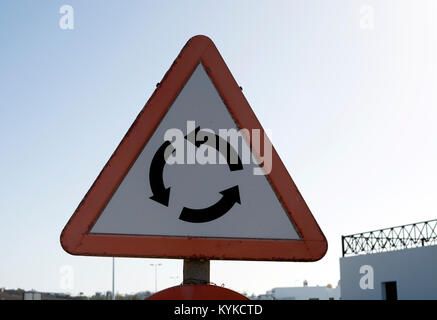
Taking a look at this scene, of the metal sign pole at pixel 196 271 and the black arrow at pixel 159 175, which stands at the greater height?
the black arrow at pixel 159 175

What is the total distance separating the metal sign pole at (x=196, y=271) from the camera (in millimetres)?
1819

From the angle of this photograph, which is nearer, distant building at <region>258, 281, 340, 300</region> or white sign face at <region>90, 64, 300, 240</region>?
white sign face at <region>90, 64, 300, 240</region>

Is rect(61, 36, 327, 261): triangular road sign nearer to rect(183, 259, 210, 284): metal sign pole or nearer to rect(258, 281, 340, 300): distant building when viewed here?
rect(183, 259, 210, 284): metal sign pole

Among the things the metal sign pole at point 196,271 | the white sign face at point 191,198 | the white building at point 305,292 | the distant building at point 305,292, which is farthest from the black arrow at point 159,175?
the distant building at point 305,292

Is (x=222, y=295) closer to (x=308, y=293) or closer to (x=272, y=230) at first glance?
(x=272, y=230)

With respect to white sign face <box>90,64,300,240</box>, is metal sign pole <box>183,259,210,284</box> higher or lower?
lower

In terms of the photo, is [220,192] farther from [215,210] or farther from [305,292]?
[305,292]

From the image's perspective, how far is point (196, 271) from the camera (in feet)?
5.98

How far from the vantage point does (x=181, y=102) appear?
1909 mm

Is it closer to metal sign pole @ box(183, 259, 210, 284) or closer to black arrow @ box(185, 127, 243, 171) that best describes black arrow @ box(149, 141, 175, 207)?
black arrow @ box(185, 127, 243, 171)

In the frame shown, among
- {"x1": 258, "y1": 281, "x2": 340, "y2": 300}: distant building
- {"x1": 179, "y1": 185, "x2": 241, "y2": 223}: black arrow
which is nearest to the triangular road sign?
{"x1": 179, "y1": 185, "x2": 241, "y2": 223}: black arrow

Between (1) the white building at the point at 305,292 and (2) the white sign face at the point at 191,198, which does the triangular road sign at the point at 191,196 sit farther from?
(1) the white building at the point at 305,292

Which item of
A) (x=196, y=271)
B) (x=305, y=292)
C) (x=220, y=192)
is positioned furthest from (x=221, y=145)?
(x=305, y=292)

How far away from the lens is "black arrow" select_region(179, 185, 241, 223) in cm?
175
